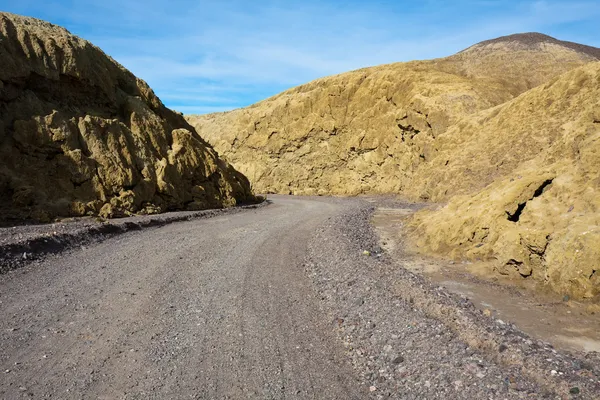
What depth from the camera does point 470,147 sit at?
75.0 feet

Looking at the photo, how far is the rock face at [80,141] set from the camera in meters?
16.7

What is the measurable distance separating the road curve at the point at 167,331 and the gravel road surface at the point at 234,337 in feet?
0.08

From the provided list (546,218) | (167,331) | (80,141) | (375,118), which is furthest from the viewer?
(375,118)

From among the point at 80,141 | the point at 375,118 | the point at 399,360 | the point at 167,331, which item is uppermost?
the point at 375,118

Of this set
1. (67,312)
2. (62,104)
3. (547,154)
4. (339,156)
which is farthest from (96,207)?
(339,156)

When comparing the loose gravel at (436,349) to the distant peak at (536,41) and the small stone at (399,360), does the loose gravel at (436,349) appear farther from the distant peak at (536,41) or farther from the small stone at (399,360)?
the distant peak at (536,41)

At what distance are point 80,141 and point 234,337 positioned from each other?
16.7 meters

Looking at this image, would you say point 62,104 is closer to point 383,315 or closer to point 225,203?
point 225,203

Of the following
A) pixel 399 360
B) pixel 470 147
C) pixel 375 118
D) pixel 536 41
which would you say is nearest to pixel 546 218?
pixel 399 360

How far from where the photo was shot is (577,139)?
33.9ft

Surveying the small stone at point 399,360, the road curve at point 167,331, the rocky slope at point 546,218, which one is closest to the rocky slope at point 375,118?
the rocky slope at point 546,218

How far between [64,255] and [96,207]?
23.5ft

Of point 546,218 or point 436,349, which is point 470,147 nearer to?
point 546,218

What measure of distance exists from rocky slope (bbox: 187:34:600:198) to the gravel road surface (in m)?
21.8
